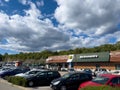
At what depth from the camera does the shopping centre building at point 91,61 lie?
5742 cm

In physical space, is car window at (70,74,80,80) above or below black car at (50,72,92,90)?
above

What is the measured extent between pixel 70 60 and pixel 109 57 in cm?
1901

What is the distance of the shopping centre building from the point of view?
57425mm

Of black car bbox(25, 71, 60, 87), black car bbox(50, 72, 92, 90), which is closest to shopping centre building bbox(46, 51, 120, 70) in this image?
black car bbox(25, 71, 60, 87)

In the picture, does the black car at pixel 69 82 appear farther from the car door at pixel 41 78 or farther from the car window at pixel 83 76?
the car door at pixel 41 78

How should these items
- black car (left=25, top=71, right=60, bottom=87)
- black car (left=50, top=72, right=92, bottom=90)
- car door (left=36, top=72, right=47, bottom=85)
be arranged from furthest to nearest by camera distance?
1. car door (left=36, top=72, right=47, bottom=85)
2. black car (left=25, top=71, right=60, bottom=87)
3. black car (left=50, top=72, right=92, bottom=90)

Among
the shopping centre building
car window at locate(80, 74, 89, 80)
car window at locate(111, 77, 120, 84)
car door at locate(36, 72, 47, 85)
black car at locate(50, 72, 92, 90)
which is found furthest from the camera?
the shopping centre building

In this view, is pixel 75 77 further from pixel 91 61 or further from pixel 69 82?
pixel 91 61

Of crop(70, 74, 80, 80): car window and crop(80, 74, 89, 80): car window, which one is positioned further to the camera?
crop(80, 74, 89, 80): car window

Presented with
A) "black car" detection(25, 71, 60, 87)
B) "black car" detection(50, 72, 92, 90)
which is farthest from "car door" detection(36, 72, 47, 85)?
"black car" detection(50, 72, 92, 90)

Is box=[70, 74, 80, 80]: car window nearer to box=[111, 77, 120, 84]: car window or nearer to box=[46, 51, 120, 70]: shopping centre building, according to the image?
box=[111, 77, 120, 84]: car window

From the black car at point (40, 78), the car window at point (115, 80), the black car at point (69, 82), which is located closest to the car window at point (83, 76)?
the black car at point (69, 82)

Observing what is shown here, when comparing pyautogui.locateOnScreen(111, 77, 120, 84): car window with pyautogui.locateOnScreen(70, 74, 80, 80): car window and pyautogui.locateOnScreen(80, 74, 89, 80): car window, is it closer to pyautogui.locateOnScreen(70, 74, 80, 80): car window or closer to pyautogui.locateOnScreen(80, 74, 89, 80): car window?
pyautogui.locateOnScreen(70, 74, 80, 80): car window

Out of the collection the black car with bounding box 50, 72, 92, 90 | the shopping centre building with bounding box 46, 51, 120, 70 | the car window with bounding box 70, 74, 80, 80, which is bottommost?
the black car with bounding box 50, 72, 92, 90
